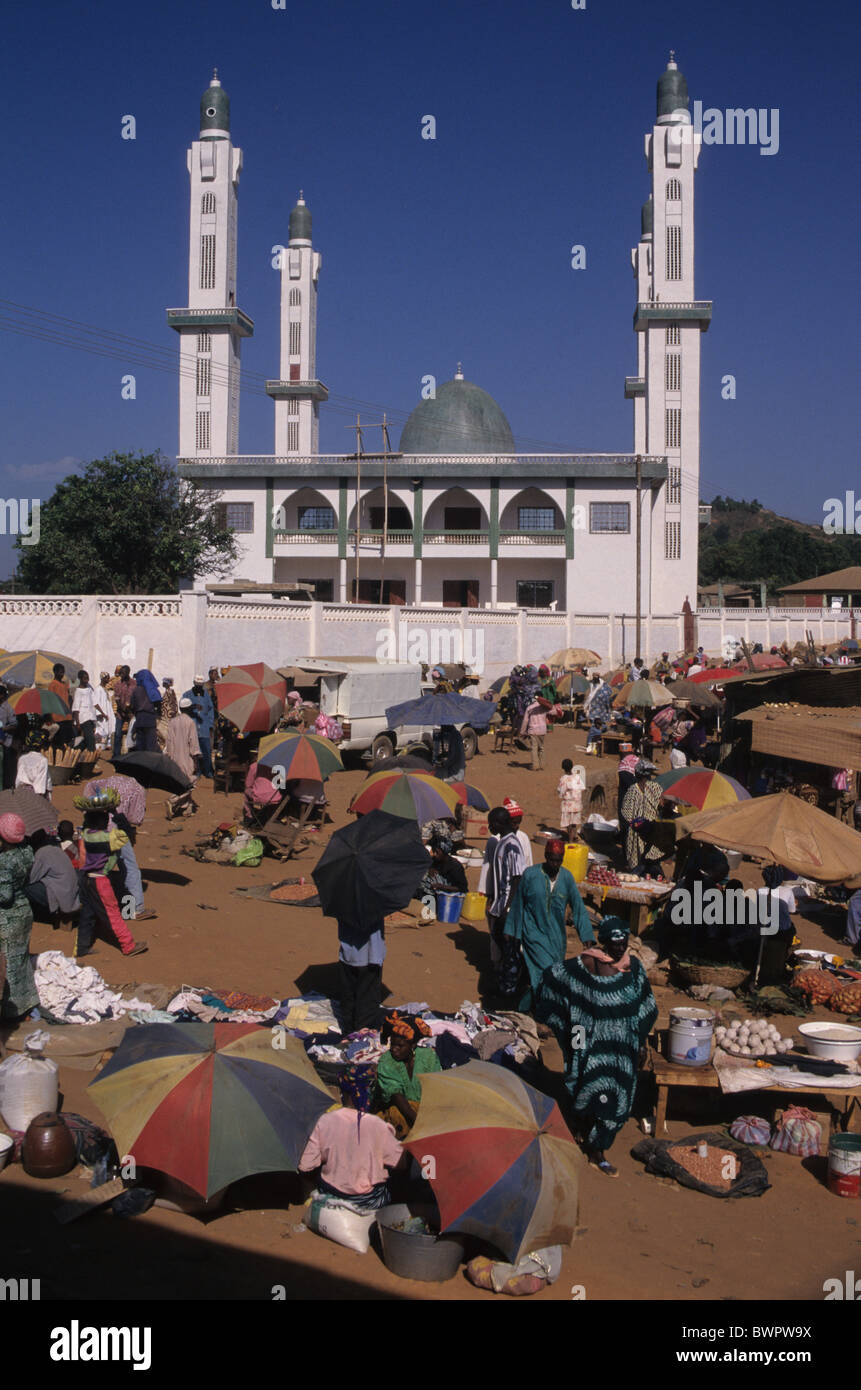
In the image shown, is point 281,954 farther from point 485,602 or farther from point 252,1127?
point 485,602

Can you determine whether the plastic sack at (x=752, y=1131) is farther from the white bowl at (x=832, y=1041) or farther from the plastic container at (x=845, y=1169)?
the white bowl at (x=832, y=1041)

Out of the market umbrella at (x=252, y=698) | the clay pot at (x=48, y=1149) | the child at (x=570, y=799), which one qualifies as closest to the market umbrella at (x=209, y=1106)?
the clay pot at (x=48, y=1149)

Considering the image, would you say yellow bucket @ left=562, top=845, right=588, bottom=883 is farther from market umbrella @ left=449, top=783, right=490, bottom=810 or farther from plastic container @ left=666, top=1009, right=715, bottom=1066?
plastic container @ left=666, top=1009, right=715, bottom=1066

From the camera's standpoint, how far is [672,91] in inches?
1868

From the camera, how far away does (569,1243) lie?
500 cm

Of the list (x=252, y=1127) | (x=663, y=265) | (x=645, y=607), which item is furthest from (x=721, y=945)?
(x=663, y=265)

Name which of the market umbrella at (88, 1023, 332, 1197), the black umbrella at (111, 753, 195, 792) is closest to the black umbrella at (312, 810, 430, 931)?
the market umbrella at (88, 1023, 332, 1197)

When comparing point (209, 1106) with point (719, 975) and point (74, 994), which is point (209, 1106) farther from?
point (719, 975)

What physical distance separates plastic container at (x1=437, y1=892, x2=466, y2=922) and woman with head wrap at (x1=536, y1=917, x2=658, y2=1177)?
5.05m

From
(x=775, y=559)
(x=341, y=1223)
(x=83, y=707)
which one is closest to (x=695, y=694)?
(x=83, y=707)

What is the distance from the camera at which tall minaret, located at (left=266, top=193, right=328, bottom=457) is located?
168ft

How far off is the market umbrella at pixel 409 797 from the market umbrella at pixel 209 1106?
5.55 m

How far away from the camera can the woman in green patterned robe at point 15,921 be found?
7.20 m

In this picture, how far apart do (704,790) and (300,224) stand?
47.1 meters
